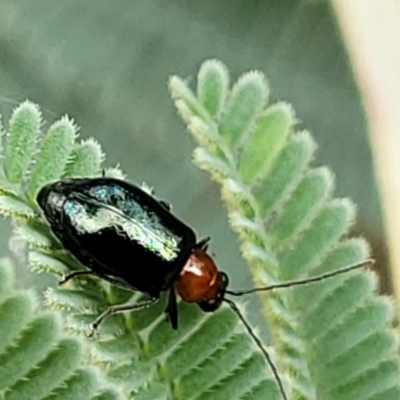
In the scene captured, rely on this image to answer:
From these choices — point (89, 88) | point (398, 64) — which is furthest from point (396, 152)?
point (89, 88)

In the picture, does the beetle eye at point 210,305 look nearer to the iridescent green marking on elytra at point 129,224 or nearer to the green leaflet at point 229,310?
the green leaflet at point 229,310

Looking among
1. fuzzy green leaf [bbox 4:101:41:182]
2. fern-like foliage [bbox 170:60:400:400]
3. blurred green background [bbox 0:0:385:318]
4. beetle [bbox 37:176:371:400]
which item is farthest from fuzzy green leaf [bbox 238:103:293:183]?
blurred green background [bbox 0:0:385:318]

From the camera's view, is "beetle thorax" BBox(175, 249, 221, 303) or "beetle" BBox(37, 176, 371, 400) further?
"beetle thorax" BBox(175, 249, 221, 303)

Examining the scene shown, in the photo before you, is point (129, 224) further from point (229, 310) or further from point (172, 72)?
point (172, 72)

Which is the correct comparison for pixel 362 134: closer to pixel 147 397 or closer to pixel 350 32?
pixel 350 32

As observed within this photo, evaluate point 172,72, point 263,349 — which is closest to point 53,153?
point 263,349

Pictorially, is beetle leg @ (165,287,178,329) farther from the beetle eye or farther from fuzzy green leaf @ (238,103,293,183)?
fuzzy green leaf @ (238,103,293,183)

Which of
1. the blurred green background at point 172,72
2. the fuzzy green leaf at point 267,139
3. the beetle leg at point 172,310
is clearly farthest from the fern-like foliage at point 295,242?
the blurred green background at point 172,72
